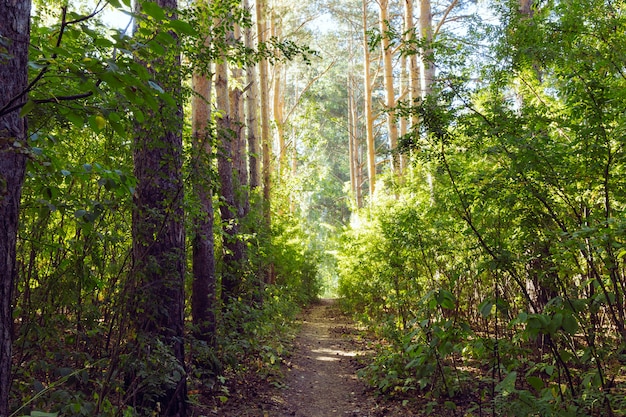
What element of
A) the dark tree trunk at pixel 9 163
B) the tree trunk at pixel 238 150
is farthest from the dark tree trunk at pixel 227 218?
the dark tree trunk at pixel 9 163

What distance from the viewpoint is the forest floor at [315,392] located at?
5684mm

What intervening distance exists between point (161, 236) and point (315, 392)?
3.76 m

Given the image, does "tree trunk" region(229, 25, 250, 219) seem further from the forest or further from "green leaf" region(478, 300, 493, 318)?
"green leaf" region(478, 300, 493, 318)

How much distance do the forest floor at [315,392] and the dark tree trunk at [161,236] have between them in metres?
1.44

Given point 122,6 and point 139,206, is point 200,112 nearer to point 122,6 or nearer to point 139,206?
point 139,206

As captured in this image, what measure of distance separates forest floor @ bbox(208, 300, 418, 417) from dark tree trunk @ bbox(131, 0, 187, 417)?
144cm

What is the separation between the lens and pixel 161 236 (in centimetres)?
433

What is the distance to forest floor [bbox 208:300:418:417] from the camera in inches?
224

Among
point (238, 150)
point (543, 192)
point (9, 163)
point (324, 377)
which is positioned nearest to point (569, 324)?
point (543, 192)

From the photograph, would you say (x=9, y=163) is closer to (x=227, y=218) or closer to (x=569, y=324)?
(x=569, y=324)

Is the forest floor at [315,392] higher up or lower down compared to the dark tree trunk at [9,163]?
lower down

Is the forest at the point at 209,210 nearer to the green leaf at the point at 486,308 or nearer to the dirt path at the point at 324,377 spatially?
the green leaf at the point at 486,308

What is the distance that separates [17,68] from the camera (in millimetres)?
1700

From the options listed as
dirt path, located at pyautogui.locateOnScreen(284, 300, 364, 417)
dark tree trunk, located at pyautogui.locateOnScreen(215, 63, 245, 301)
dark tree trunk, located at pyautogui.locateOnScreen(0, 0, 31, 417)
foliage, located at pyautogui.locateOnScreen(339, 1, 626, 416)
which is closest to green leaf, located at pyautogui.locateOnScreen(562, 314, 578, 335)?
foliage, located at pyautogui.locateOnScreen(339, 1, 626, 416)
